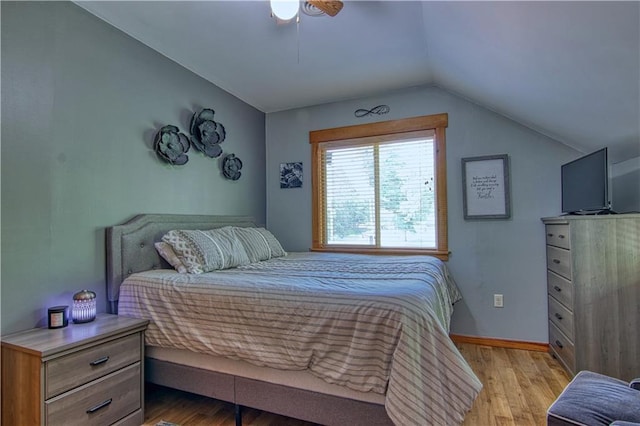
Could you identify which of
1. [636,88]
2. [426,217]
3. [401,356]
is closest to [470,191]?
[426,217]

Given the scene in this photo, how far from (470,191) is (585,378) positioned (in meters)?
1.99

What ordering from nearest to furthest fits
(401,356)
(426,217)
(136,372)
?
(401,356)
(136,372)
(426,217)

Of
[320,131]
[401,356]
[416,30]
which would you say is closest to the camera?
[401,356]

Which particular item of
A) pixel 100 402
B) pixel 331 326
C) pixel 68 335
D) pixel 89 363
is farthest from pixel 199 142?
pixel 331 326

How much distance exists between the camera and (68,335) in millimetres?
1646

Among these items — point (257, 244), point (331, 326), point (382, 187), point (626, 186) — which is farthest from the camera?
point (382, 187)

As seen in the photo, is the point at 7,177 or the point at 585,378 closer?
the point at 585,378

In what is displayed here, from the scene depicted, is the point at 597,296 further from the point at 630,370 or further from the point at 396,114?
the point at 396,114

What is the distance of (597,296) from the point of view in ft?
6.84

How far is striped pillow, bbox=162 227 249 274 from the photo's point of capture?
7.43 ft

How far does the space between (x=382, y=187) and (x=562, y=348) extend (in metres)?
2.03

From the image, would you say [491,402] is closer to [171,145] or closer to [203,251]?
[203,251]

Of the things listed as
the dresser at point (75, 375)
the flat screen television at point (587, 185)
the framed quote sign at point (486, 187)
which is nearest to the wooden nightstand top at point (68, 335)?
the dresser at point (75, 375)

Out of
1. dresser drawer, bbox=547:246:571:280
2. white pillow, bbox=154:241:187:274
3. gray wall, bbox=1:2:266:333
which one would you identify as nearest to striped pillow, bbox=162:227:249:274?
white pillow, bbox=154:241:187:274
